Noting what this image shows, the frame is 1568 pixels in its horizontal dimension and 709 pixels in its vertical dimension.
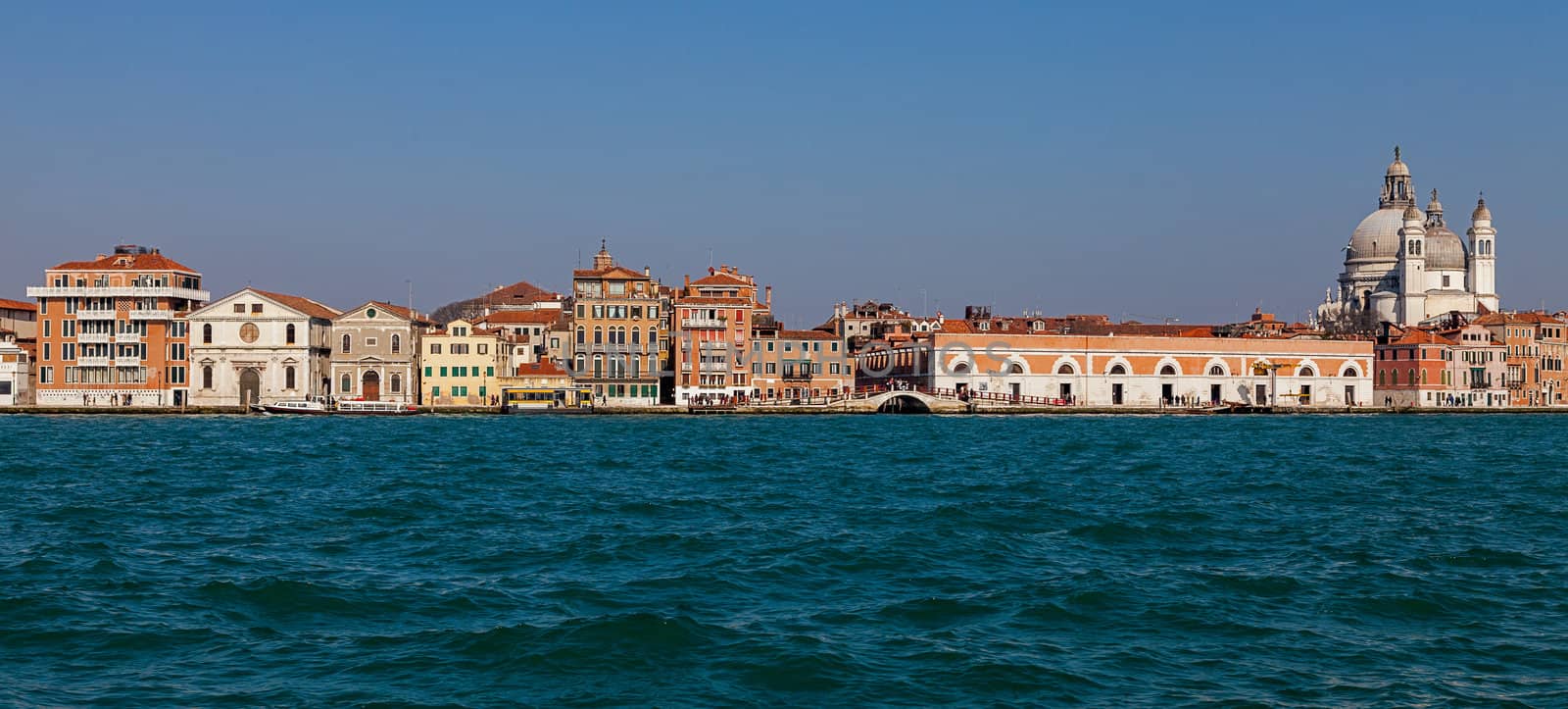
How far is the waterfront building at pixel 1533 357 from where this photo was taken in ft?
258

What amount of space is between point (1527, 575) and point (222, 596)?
12.6 metres

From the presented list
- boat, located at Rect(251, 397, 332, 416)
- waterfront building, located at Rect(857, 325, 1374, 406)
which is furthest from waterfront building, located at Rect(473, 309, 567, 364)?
waterfront building, located at Rect(857, 325, 1374, 406)

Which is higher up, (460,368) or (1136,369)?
(460,368)

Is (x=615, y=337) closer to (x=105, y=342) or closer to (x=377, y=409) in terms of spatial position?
(x=377, y=409)

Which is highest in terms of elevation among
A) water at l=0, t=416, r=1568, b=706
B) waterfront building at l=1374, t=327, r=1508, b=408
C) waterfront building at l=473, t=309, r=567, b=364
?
waterfront building at l=473, t=309, r=567, b=364

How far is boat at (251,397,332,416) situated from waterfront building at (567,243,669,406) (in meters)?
10.7

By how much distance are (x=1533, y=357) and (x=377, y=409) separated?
58.6 m

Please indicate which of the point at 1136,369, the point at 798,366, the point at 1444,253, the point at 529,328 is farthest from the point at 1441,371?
the point at 529,328

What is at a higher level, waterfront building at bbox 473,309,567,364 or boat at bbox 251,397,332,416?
waterfront building at bbox 473,309,567,364

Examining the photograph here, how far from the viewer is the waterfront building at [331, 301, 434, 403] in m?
66.0

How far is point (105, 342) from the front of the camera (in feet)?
211

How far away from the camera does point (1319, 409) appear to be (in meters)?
72.2

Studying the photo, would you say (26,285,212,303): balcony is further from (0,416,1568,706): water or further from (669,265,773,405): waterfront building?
(0,416,1568,706): water

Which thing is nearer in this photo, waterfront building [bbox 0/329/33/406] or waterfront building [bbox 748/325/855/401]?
waterfront building [bbox 0/329/33/406]
